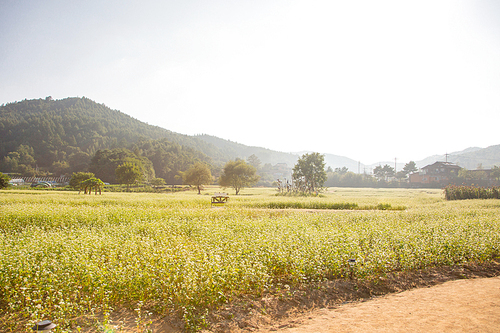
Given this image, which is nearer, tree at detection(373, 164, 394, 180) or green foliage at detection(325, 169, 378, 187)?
green foliage at detection(325, 169, 378, 187)

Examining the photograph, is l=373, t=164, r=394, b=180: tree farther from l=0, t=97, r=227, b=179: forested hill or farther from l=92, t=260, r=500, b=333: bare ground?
l=92, t=260, r=500, b=333: bare ground

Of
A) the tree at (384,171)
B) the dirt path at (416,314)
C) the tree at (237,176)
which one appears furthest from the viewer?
the tree at (384,171)

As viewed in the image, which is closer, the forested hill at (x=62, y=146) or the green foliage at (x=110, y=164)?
the green foliage at (x=110, y=164)

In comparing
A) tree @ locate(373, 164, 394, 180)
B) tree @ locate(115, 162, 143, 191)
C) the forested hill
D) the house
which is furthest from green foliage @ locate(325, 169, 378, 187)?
tree @ locate(115, 162, 143, 191)

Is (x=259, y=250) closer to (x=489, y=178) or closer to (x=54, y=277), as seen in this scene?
(x=54, y=277)

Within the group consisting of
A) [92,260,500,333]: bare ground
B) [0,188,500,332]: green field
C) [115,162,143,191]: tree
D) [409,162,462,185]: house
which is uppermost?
[409,162,462,185]: house

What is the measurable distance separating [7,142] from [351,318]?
516 ft

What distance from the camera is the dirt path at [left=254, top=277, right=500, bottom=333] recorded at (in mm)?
4672

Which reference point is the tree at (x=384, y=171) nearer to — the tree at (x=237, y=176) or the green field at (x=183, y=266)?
the tree at (x=237, y=176)

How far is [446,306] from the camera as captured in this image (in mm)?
5555

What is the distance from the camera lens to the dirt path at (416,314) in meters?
4.67

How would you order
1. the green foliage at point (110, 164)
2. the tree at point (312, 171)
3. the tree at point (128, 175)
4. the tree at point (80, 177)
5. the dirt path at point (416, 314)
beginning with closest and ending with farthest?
the dirt path at point (416, 314) < the tree at point (80, 177) < the tree at point (312, 171) < the tree at point (128, 175) < the green foliage at point (110, 164)

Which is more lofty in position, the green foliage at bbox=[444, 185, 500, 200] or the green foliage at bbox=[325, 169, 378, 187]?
the green foliage at bbox=[325, 169, 378, 187]

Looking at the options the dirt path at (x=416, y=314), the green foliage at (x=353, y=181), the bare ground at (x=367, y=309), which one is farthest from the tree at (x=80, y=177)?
the green foliage at (x=353, y=181)
